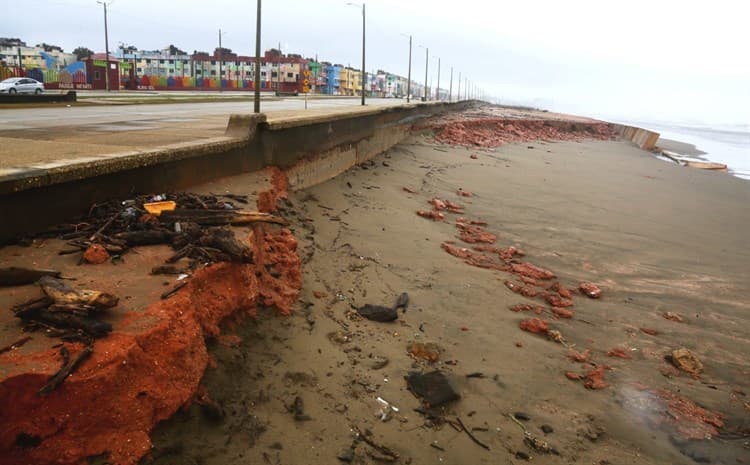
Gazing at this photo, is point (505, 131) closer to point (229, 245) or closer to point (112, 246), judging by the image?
point (229, 245)

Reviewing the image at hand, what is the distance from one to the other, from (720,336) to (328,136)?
7.21 m

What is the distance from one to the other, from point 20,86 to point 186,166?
32.2 metres

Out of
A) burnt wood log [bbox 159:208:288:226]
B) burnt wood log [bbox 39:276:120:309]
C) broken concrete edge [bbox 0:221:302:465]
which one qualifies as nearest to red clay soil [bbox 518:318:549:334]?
burnt wood log [bbox 159:208:288:226]

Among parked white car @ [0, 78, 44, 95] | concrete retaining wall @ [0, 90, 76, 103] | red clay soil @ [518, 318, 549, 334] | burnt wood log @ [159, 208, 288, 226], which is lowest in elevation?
red clay soil @ [518, 318, 549, 334]

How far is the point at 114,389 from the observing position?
8.60 feet

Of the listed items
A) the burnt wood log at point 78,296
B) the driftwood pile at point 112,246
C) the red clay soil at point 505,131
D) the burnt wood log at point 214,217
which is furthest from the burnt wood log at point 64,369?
the red clay soil at point 505,131

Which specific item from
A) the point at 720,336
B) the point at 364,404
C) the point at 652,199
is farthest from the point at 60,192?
the point at 652,199

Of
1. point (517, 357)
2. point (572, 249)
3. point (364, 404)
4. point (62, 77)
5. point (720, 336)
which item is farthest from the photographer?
point (62, 77)

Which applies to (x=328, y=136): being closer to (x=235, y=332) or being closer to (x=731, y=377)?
(x=235, y=332)

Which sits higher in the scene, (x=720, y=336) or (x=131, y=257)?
(x=131, y=257)

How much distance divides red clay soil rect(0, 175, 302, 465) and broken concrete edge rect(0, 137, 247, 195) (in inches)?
56.4

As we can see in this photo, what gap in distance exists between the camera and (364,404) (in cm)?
366

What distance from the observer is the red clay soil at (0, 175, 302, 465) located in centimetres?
237

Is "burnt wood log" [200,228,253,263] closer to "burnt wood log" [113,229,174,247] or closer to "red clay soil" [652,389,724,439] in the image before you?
"burnt wood log" [113,229,174,247]
